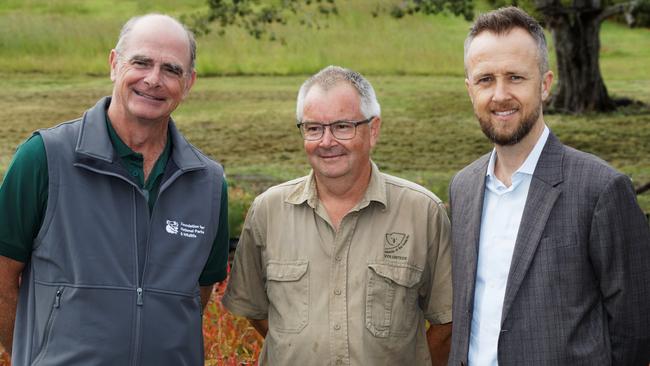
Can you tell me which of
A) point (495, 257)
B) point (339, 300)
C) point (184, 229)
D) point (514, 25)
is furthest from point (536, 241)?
point (184, 229)

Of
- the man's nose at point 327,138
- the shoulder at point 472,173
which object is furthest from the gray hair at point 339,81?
the shoulder at point 472,173

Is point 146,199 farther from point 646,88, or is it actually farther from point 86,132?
point 646,88

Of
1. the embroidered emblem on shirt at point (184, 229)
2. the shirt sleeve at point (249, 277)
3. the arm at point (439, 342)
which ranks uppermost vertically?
the embroidered emblem on shirt at point (184, 229)

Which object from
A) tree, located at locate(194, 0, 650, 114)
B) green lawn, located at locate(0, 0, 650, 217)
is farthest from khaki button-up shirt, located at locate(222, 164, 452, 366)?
tree, located at locate(194, 0, 650, 114)

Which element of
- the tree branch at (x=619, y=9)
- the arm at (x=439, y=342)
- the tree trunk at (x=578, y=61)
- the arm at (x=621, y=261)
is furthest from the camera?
the tree trunk at (x=578, y=61)

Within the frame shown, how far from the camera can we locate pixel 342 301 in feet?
13.0

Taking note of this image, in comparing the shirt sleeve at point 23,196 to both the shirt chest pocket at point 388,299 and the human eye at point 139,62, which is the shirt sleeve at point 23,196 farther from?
the shirt chest pocket at point 388,299

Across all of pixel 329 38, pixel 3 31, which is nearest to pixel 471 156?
pixel 329 38

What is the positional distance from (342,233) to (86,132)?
1.16m

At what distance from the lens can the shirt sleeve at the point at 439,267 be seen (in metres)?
4.12

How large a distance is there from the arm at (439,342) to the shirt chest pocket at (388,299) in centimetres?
36

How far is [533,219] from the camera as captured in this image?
→ 3447 mm

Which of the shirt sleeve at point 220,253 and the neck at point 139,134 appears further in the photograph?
the shirt sleeve at point 220,253

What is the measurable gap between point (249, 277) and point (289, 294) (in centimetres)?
34
